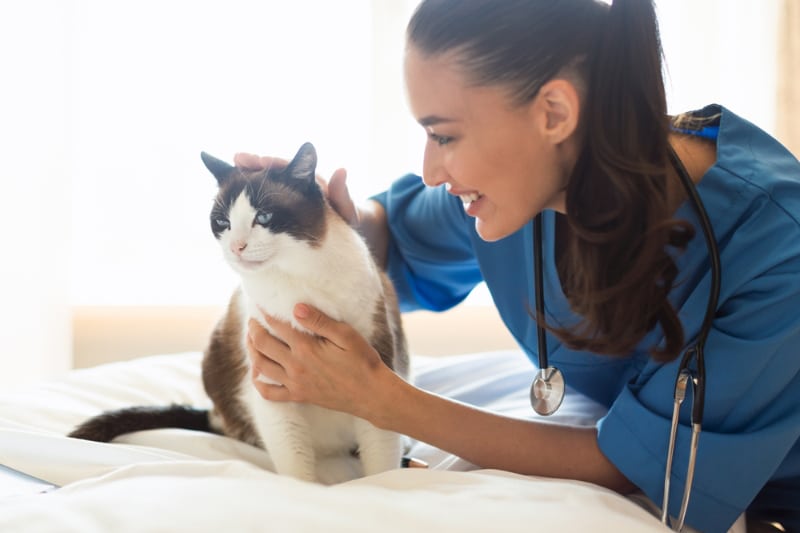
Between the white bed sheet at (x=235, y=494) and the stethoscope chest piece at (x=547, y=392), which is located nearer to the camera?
the white bed sheet at (x=235, y=494)

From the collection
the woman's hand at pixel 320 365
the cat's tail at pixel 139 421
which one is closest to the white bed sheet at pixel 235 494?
the cat's tail at pixel 139 421

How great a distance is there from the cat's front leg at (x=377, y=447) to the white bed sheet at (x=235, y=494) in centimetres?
9

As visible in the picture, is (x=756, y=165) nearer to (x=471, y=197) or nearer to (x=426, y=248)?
(x=471, y=197)

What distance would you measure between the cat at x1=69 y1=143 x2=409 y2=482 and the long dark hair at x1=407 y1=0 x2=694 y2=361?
0.29 m

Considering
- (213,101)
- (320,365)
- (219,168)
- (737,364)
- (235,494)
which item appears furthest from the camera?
(213,101)

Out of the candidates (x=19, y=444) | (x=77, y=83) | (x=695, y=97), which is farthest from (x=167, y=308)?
(x=695, y=97)

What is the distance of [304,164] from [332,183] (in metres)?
0.16

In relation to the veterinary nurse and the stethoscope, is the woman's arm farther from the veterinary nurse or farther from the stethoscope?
the stethoscope

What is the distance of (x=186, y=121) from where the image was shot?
2699mm

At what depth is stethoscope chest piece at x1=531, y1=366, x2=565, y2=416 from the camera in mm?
1096

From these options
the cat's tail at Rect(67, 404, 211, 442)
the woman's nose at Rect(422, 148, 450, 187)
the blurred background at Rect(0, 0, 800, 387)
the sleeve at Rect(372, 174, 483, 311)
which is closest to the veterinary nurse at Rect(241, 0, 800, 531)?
the woman's nose at Rect(422, 148, 450, 187)

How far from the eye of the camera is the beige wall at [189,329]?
2727 mm

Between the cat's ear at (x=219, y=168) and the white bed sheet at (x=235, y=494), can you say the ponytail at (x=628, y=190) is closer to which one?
the white bed sheet at (x=235, y=494)

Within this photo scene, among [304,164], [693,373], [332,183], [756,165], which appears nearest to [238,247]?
[304,164]
